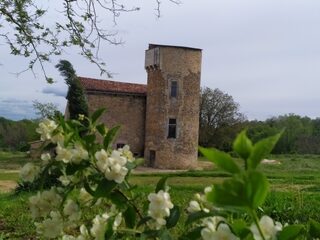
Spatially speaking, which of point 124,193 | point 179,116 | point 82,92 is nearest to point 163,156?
point 179,116

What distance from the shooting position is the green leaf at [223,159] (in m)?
0.81

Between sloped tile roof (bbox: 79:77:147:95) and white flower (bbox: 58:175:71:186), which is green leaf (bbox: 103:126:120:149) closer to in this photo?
white flower (bbox: 58:175:71:186)

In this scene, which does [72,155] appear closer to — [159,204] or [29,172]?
[29,172]

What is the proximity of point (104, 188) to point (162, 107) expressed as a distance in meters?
31.8

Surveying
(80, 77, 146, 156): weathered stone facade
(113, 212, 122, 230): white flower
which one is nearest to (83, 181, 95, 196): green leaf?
(113, 212, 122, 230): white flower

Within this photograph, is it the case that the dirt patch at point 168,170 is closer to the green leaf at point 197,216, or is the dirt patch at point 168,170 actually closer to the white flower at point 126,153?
the white flower at point 126,153

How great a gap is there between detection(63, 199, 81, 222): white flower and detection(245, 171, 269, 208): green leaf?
0.65 m

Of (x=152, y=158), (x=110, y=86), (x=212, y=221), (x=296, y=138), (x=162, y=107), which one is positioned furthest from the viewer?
(x=296, y=138)

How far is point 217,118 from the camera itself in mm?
49562

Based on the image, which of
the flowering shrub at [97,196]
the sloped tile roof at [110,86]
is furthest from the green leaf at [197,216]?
the sloped tile roof at [110,86]

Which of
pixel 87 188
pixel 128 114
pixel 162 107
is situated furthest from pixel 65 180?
pixel 128 114

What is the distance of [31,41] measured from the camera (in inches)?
362

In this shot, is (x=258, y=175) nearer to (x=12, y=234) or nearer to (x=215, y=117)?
(x=12, y=234)

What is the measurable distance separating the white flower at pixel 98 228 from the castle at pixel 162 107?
103 feet
